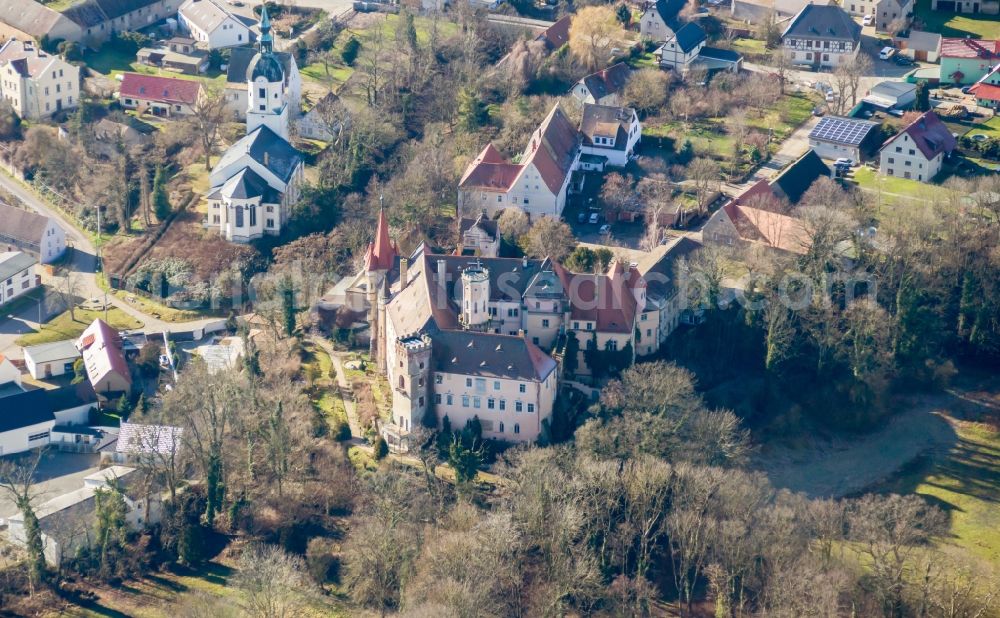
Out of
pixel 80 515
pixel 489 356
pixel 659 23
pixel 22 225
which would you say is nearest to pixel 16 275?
pixel 22 225

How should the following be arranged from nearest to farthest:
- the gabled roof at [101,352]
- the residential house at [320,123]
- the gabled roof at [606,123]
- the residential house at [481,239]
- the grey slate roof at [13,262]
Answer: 1. the gabled roof at [101,352]
2. the residential house at [481,239]
3. the grey slate roof at [13,262]
4. the gabled roof at [606,123]
5. the residential house at [320,123]

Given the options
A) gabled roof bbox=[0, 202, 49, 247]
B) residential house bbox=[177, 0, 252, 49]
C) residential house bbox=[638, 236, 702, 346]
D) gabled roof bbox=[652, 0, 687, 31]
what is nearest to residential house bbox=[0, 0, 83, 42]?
residential house bbox=[177, 0, 252, 49]

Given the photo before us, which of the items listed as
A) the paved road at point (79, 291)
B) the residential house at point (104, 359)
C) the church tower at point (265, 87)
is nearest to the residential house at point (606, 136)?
the church tower at point (265, 87)

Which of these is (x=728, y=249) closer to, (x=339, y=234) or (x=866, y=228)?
(x=866, y=228)

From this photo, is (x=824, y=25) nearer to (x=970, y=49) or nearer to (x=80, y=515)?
(x=970, y=49)

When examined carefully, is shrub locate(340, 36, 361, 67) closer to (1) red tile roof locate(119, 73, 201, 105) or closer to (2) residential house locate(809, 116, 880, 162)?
(1) red tile roof locate(119, 73, 201, 105)

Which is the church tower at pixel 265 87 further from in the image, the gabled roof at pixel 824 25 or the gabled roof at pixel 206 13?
the gabled roof at pixel 824 25
